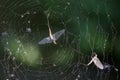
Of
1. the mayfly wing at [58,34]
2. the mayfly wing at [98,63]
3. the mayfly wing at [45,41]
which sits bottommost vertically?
the mayfly wing at [98,63]

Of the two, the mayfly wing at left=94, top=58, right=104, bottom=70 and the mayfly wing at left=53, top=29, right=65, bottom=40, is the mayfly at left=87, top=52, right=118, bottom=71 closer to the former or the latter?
the mayfly wing at left=94, top=58, right=104, bottom=70

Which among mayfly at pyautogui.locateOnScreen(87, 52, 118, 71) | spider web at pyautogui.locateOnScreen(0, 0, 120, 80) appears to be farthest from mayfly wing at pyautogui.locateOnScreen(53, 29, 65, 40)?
mayfly at pyautogui.locateOnScreen(87, 52, 118, 71)

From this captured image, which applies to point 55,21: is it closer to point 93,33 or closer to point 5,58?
point 93,33

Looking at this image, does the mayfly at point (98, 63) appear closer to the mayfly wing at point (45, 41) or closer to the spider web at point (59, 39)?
the spider web at point (59, 39)

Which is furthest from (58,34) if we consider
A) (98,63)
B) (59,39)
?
(98,63)

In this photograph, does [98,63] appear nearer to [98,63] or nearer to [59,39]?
[98,63]

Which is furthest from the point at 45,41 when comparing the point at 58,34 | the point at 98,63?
the point at 98,63

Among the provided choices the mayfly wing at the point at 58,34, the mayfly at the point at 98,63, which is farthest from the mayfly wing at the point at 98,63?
the mayfly wing at the point at 58,34

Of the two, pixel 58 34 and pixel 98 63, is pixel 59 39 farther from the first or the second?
pixel 98 63

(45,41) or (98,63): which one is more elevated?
(45,41)
